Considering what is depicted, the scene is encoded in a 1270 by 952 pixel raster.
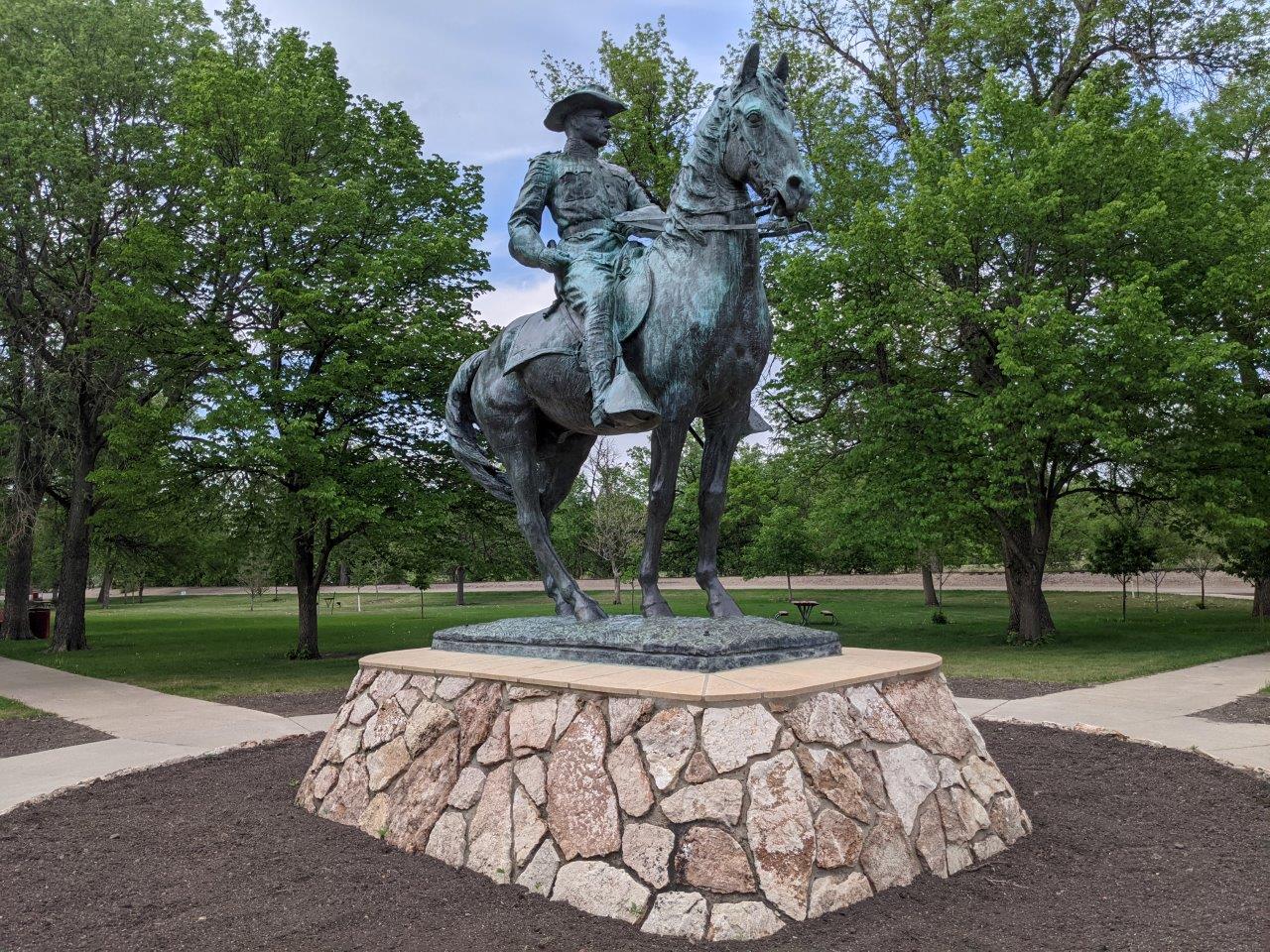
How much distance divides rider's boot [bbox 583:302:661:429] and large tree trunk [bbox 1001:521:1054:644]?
14.6 metres

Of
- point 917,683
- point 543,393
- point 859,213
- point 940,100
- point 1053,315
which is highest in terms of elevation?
point 940,100

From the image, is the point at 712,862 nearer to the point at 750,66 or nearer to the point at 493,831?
the point at 493,831

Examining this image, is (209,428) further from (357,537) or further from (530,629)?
(530,629)

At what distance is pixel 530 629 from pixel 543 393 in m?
1.48

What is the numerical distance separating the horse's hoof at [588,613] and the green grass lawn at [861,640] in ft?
27.3

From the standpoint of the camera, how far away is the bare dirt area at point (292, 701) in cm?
1029

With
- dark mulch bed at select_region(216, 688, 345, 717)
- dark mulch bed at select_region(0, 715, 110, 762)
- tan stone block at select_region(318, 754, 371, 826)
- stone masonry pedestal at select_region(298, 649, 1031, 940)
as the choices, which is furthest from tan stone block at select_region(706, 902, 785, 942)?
dark mulch bed at select_region(216, 688, 345, 717)

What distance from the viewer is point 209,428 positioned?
13055 millimetres

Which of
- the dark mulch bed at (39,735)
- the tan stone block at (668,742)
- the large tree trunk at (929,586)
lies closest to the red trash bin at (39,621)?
the dark mulch bed at (39,735)

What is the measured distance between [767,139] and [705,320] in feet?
3.10

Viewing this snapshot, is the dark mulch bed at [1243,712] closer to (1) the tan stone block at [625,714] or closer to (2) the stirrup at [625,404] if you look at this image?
(2) the stirrup at [625,404]

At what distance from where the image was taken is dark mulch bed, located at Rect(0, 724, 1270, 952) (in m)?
3.36

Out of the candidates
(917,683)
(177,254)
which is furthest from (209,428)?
(917,683)

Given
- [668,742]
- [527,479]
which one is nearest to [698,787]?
[668,742]
